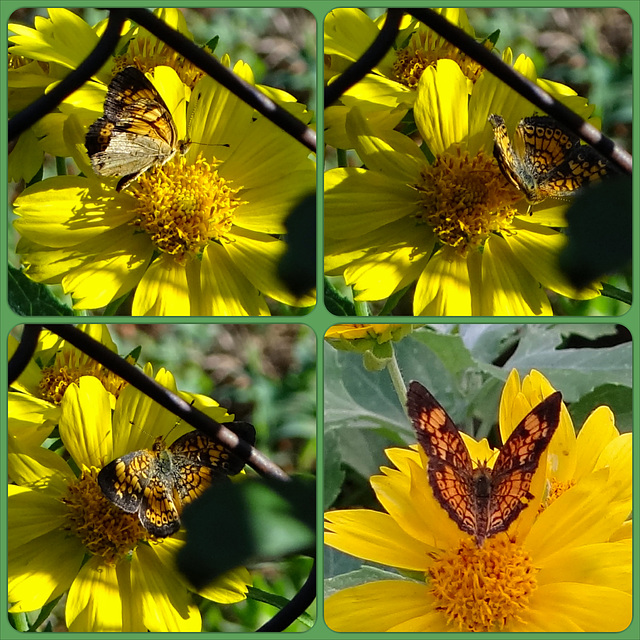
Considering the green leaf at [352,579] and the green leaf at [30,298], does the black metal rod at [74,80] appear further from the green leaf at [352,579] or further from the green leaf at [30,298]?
the green leaf at [352,579]

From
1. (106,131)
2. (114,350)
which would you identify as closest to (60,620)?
(114,350)

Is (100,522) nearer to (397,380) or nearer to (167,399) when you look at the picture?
(167,399)

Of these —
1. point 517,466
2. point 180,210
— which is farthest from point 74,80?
point 517,466

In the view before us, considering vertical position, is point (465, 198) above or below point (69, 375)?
above

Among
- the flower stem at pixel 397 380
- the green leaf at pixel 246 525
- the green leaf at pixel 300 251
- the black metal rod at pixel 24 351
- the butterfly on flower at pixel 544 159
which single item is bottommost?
the green leaf at pixel 246 525

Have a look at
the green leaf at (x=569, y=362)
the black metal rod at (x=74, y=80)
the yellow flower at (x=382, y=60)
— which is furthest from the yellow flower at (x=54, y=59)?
the green leaf at (x=569, y=362)

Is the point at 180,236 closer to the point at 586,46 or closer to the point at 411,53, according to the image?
the point at 411,53
